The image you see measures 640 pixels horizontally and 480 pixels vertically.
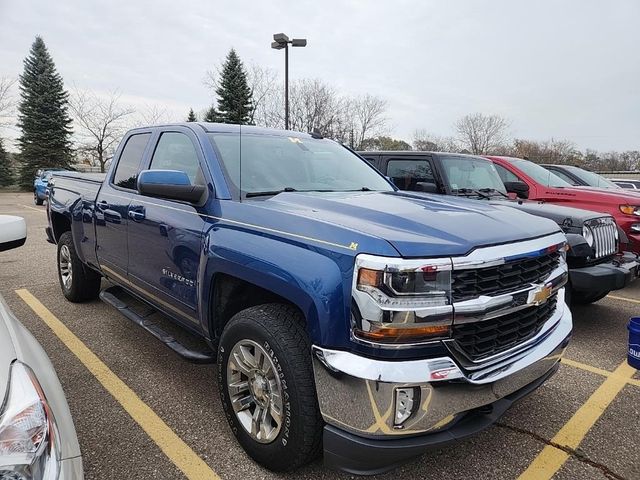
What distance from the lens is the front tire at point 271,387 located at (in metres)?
2.04

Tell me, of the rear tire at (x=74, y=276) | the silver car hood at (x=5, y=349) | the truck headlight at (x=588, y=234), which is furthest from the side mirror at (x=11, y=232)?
the truck headlight at (x=588, y=234)

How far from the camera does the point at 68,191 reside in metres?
4.91

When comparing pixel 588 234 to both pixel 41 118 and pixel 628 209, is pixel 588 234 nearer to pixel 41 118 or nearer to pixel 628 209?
pixel 628 209

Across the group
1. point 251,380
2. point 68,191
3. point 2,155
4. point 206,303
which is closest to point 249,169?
point 206,303

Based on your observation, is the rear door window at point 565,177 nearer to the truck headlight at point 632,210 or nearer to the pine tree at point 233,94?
the truck headlight at point 632,210

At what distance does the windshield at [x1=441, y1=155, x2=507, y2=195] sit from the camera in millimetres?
6036

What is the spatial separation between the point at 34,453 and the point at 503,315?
1.88 metres

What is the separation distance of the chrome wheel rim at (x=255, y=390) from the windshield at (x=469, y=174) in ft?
14.1

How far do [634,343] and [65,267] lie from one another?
567 cm

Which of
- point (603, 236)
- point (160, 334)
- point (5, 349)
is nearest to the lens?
point (5, 349)

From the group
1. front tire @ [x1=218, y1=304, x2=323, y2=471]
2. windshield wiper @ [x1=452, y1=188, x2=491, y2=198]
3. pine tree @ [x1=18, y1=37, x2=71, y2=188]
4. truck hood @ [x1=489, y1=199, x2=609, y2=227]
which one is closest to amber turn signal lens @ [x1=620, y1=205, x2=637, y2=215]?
truck hood @ [x1=489, y1=199, x2=609, y2=227]

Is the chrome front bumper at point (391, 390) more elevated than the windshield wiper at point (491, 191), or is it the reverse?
the windshield wiper at point (491, 191)

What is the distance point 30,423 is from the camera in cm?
127

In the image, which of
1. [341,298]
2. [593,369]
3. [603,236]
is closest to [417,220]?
[341,298]
